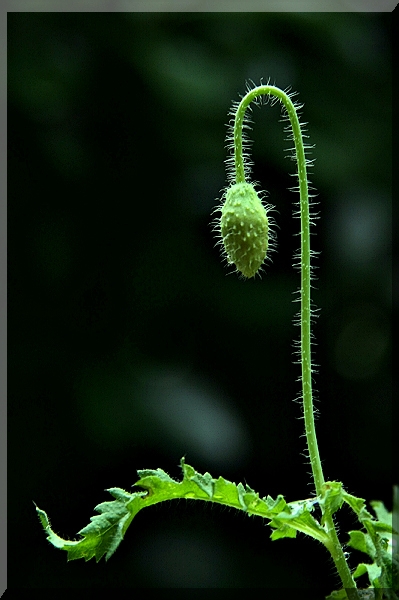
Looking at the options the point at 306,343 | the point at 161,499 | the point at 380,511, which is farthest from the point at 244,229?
the point at 380,511

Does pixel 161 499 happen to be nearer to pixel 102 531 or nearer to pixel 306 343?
pixel 102 531

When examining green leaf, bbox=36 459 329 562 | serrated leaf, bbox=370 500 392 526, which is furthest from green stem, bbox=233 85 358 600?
serrated leaf, bbox=370 500 392 526

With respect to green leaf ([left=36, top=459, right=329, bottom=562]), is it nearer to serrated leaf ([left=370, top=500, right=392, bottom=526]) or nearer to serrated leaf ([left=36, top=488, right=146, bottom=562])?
serrated leaf ([left=36, top=488, right=146, bottom=562])

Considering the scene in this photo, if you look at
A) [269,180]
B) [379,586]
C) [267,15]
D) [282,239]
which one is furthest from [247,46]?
[379,586]

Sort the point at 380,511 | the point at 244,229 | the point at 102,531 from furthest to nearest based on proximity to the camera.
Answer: the point at 380,511
the point at 244,229
the point at 102,531

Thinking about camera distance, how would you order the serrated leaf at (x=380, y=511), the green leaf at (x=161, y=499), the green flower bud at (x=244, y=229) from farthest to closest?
the serrated leaf at (x=380, y=511), the green flower bud at (x=244, y=229), the green leaf at (x=161, y=499)

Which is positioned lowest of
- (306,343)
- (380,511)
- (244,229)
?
(380,511)

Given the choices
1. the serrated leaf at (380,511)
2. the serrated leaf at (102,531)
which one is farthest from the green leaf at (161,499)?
the serrated leaf at (380,511)

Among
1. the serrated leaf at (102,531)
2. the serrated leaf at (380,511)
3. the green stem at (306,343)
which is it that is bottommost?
the serrated leaf at (380,511)

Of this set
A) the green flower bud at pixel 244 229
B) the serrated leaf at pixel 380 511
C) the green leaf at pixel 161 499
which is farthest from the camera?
the serrated leaf at pixel 380 511

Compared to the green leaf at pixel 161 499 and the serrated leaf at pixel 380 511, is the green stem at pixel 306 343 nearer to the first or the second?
the green leaf at pixel 161 499
